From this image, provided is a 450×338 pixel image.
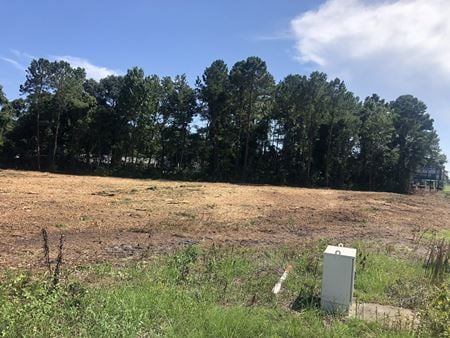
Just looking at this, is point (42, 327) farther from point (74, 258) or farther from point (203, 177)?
point (203, 177)

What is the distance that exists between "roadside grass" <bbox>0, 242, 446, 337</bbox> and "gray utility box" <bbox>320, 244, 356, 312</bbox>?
22 cm

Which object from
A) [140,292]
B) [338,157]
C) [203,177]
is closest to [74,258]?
[140,292]

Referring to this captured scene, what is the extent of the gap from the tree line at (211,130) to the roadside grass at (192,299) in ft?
148

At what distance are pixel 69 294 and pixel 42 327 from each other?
1084mm

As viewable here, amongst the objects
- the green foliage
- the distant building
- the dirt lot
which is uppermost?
the distant building

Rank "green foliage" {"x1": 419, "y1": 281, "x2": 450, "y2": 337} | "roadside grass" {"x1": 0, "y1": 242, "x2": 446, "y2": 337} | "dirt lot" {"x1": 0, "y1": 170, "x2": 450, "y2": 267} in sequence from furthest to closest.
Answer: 1. "dirt lot" {"x1": 0, "y1": 170, "x2": 450, "y2": 267}
2. "green foliage" {"x1": 419, "y1": 281, "x2": 450, "y2": 337}
3. "roadside grass" {"x1": 0, "y1": 242, "x2": 446, "y2": 337}

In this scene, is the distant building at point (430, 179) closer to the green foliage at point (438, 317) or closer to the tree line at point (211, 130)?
the tree line at point (211, 130)

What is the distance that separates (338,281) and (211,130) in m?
49.8

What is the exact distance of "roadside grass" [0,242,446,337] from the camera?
466cm

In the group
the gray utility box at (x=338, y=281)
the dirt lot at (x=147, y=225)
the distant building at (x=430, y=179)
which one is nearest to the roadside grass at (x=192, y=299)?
the gray utility box at (x=338, y=281)

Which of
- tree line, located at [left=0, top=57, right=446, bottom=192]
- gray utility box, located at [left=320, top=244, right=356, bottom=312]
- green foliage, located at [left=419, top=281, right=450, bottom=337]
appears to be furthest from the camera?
tree line, located at [left=0, top=57, right=446, bottom=192]

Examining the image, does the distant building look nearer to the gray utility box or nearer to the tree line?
the tree line

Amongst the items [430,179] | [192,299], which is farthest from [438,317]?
[430,179]

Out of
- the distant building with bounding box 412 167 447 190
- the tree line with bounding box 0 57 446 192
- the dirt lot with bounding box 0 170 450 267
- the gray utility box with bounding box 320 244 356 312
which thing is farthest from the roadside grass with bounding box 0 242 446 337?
the distant building with bounding box 412 167 447 190
